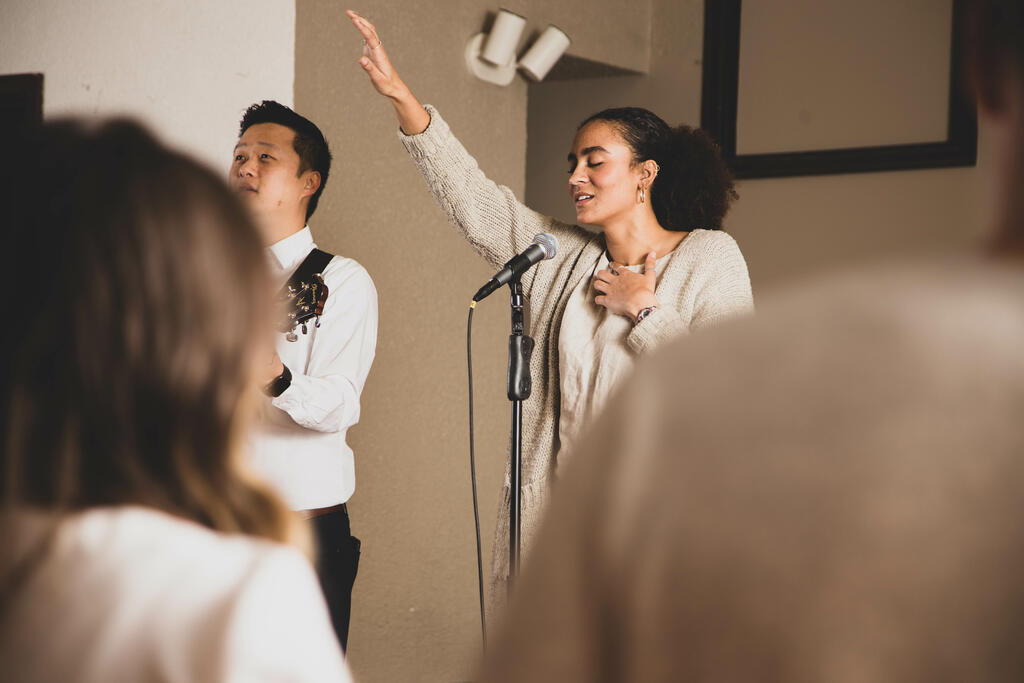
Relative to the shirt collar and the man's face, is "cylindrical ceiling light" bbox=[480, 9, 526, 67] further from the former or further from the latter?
the shirt collar

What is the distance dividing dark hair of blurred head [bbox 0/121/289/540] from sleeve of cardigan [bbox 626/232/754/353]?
1413 millimetres

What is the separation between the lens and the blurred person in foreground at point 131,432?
1.94ft

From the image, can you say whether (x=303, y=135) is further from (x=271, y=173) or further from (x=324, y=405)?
(x=324, y=405)

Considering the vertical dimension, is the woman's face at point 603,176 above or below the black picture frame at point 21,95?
below

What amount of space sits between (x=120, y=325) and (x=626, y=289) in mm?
1560

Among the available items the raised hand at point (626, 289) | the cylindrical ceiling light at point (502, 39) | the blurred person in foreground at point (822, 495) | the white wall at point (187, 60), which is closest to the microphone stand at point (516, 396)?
the raised hand at point (626, 289)

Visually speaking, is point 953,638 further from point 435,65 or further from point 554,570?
point 435,65

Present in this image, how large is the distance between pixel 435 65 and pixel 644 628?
342 cm

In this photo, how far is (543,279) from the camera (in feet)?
7.68

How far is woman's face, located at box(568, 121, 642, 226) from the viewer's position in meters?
2.34

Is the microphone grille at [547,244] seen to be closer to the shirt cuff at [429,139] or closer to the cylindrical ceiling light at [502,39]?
the shirt cuff at [429,139]

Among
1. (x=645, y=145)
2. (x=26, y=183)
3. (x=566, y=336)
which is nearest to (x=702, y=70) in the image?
(x=645, y=145)

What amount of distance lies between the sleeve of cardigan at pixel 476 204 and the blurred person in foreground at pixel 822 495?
6.29 ft

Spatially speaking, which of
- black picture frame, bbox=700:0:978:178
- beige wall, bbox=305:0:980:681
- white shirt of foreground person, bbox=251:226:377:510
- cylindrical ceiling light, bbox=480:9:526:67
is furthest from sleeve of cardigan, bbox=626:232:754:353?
black picture frame, bbox=700:0:978:178
